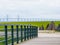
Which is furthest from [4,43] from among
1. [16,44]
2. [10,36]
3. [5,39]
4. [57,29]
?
[57,29]

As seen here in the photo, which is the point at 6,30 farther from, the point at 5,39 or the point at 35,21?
the point at 35,21

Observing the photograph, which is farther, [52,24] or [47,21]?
[47,21]

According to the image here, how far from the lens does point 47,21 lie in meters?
71.9

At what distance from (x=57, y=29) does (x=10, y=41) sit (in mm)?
47649

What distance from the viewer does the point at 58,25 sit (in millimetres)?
66250

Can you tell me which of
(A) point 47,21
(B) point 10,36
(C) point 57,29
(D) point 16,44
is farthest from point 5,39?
(A) point 47,21

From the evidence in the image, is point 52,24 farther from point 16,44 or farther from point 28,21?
point 16,44

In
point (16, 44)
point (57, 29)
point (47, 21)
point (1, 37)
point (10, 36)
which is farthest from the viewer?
point (47, 21)

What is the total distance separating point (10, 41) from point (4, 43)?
175cm

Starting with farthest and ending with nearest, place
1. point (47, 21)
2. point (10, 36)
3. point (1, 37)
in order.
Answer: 1. point (47, 21)
2. point (10, 36)
3. point (1, 37)

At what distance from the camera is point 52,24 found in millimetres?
63906

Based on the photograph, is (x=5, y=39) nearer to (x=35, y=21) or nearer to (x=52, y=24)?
(x=52, y=24)

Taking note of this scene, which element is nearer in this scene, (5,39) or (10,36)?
(5,39)

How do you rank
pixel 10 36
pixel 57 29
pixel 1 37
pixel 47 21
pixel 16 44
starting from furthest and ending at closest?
pixel 47 21, pixel 57 29, pixel 16 44, pixel 10 36, pixel 1 37
